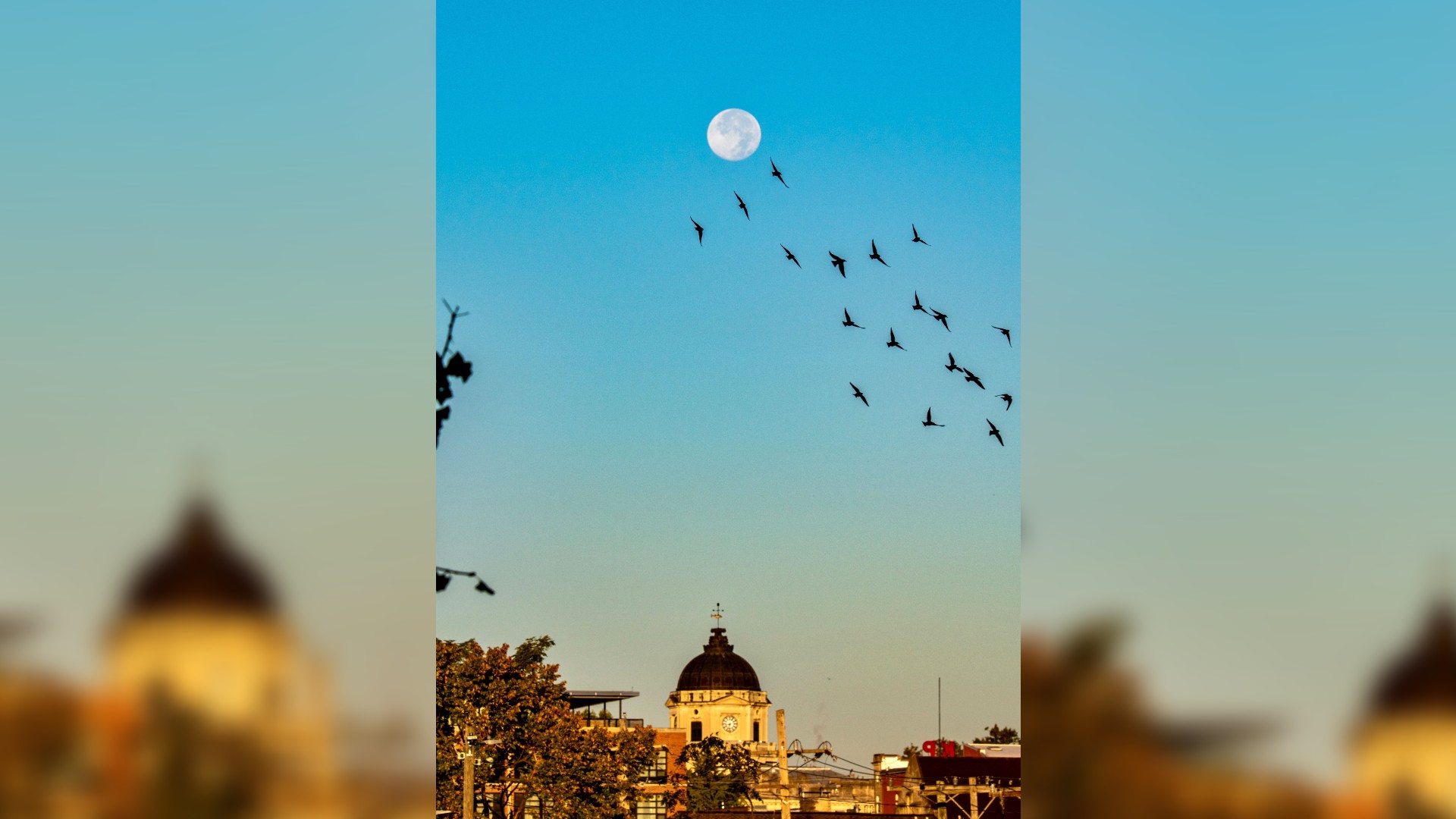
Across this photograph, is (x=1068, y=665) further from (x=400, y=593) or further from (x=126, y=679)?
(x=126, y=679)

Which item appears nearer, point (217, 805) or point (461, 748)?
point (217, 805)

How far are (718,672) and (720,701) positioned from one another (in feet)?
6.71

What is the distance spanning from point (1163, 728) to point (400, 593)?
1634 millimetres

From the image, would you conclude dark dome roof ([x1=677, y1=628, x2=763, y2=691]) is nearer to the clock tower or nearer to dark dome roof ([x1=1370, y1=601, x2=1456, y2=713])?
the clock tower

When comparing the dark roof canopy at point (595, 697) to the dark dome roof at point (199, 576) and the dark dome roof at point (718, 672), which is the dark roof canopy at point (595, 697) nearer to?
the dark dome roof at point (718, 672)

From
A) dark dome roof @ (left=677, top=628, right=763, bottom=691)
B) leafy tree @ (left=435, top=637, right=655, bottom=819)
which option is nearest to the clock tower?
dark dome roof @ (left=677, top=628, right=763, bottom=691)

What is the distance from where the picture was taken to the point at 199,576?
304cm

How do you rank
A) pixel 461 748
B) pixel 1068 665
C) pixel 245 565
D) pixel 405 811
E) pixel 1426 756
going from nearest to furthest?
pixel 1426 756 < pixel 1068 665 < pixel 405 811 < pixel 245 565 < pixel 461 748

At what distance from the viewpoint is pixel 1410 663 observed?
8.54 feet

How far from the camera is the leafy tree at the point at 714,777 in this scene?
1411 inches

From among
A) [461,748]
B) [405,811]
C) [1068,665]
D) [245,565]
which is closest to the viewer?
[1068,665]

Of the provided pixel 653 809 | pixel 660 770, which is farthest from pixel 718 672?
pixel 653 809

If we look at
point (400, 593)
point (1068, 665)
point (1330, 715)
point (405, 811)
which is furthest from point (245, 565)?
point (1330, 715)

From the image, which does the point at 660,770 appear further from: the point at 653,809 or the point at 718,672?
the point at 718,672
